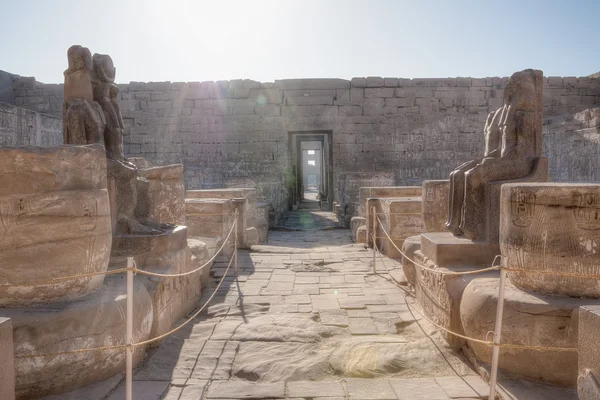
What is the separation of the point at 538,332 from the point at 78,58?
469 centimetres

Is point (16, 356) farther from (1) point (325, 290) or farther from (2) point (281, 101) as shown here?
(2) point (281, 101)

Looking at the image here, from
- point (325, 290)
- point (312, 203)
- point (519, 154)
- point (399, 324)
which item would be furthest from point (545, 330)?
point (312, 203)

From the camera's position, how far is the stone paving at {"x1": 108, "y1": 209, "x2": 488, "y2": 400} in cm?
309

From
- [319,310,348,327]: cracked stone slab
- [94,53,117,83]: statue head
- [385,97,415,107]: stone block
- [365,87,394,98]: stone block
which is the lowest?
[319,310,348,327]: cracked stone slab

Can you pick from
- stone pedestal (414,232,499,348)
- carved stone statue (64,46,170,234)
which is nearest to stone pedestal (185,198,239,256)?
carved stone statue (64,46,170,234)

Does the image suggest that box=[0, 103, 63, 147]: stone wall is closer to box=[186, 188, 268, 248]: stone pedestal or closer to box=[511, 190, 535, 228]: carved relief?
box=[186, 188, 268, 248]: stone pedestal

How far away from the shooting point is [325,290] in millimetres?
5723

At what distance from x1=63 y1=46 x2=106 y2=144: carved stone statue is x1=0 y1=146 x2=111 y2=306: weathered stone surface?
1321 mm

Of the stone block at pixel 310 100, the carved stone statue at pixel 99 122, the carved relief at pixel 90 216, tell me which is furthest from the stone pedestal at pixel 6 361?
the stone block at pixel 310 100

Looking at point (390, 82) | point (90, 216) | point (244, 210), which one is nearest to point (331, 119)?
point (390, 82)

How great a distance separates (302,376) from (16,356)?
186 cm

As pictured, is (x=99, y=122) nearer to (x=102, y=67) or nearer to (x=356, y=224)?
(x=102, y=67)

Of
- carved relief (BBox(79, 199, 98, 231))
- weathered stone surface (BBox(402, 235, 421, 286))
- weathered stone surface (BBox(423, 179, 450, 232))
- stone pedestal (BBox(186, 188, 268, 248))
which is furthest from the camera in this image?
stone pedestal (BBox(186, 188, 268, 248))

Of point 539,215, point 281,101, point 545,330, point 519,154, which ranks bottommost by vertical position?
point 545,330
